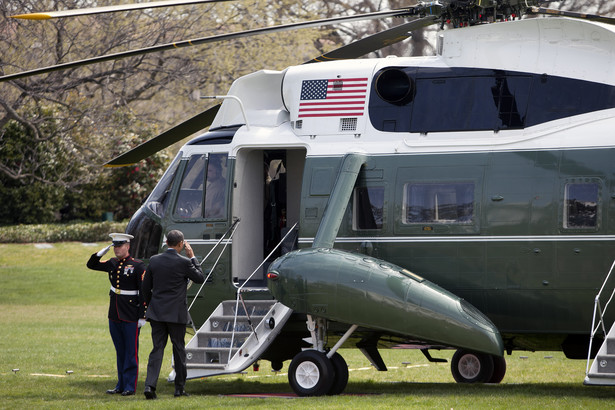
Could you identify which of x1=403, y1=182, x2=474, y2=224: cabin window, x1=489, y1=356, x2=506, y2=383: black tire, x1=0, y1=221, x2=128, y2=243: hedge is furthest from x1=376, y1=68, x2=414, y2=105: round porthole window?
x1=0, y1=221, x2=128, y2=243: hedge

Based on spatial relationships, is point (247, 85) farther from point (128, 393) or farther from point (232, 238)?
point (128, 393)

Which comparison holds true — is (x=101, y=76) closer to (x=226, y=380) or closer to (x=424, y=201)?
(x=226, y=380)

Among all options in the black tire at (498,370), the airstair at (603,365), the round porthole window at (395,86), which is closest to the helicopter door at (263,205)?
the round porthole window at (395,86)

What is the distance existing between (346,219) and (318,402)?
236 centimetres

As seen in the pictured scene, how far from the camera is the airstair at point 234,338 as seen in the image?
1093 cm

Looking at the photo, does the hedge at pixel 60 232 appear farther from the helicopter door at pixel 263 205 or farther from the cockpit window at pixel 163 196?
the helicopter door at pixel 263 205

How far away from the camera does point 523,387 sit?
11805mm

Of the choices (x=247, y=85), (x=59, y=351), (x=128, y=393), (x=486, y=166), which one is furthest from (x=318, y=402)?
(x=59, y=351)

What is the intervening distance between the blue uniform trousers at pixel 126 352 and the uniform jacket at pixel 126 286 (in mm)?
106

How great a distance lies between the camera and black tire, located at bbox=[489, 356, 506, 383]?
12.7m

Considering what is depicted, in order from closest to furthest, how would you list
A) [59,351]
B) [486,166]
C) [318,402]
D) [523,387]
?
1. [318,402]
2. [486,166]
3. [523,387]
4. [59,351]

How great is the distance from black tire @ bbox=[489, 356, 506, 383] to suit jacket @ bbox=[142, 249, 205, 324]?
173 inches

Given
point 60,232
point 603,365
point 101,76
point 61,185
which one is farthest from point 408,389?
point 60,232

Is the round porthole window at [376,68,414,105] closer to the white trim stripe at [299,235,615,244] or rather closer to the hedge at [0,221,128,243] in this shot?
the white trim stripe at [299,235,615,244]
